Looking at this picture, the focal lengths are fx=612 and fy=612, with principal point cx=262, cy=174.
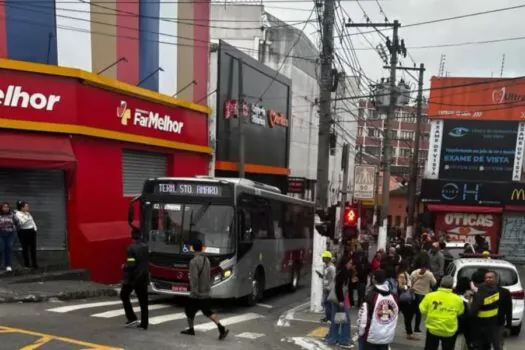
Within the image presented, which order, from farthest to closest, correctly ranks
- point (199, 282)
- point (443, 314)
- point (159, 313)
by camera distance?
point (159, 313), point (199, 282), point (443, 314)

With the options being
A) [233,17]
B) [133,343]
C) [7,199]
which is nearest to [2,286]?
[7,199]

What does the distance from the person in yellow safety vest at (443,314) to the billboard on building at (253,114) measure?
15.3m

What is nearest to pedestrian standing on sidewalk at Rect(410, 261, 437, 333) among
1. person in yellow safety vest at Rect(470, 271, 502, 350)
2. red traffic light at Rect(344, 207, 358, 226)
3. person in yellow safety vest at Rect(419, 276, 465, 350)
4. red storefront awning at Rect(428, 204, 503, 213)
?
person in yellow safety vest at Rect(470, 271, 502, 350)

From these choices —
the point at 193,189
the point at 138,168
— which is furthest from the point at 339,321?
the point at 138,168

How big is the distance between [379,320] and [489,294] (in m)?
1.88

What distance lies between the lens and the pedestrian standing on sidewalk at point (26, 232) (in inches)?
570

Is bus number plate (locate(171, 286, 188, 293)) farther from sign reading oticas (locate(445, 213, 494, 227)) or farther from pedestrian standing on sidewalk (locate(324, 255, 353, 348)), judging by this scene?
sign reading oticas (locate(445, 213, 494, 227))

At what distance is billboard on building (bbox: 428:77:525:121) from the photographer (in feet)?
112

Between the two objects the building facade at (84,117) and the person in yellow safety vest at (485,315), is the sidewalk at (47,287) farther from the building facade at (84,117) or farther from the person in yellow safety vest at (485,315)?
Result: the person in yellow safety vest at (485,315)

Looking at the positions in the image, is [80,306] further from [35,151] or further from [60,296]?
[35,151]

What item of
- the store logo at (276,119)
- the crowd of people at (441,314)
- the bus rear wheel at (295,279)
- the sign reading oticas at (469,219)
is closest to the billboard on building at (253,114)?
the store logo at (276,119)

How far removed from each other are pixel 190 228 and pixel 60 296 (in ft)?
10.4

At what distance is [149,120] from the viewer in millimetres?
20172

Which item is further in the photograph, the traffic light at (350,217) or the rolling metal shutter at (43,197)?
the traffic light at (350,217)
